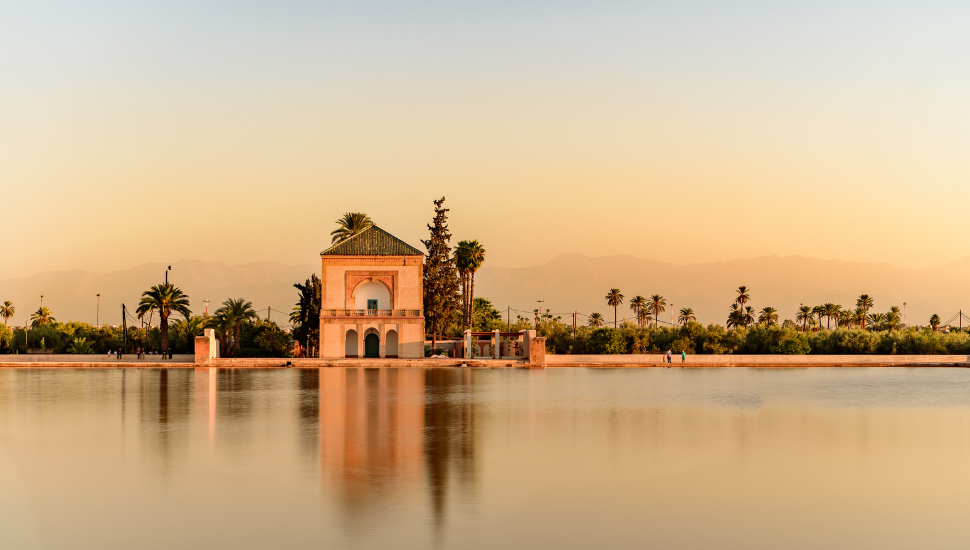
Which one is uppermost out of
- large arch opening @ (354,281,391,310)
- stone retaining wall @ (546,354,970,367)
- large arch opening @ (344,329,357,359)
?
large arch opening @ (354,281,391,310)

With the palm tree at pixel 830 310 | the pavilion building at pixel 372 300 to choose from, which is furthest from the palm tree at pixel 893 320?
the pavilion building at pixel 372 300

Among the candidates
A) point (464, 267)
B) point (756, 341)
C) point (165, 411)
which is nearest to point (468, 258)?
point (464, 267)

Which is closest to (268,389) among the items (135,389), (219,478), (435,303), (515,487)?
(135,389)

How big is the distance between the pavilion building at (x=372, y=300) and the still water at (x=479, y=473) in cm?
2590

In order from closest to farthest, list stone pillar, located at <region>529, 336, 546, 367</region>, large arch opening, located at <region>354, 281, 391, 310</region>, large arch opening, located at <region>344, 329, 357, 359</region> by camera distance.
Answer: stone pillar, located at <region>529, 336, 546, 367</region> → large arch opening, located at <region>344, 329, 357, 359</region> → large arch opening, located at <region>354, 281, 391, 310</region>

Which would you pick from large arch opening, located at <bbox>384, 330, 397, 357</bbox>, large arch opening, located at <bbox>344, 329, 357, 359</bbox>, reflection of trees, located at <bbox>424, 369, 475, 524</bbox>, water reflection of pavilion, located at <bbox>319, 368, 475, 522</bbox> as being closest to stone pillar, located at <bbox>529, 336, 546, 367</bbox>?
large arch opening, located at <bbox>384, 330, 397, 357</bbox>

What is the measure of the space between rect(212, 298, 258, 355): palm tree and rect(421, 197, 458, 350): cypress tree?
11.3 m

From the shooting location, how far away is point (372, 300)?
168 feet

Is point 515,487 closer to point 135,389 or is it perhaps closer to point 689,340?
point 135,389

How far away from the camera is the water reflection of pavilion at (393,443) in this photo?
10.8 m

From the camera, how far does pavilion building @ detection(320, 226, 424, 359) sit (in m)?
49.7

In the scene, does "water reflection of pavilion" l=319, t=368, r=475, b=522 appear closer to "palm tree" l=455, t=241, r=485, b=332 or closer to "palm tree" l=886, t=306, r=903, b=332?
"palm tree" l=455, t=241, r=485, b=332

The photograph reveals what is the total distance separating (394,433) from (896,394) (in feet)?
63.1

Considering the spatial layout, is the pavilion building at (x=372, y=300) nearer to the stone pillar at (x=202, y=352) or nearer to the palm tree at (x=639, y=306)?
the stone pillar at (x=202, y=352)
